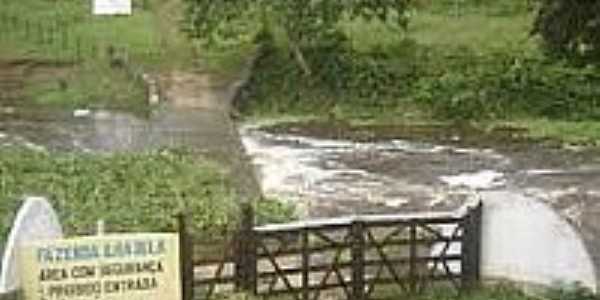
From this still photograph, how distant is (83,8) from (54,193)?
741 inches

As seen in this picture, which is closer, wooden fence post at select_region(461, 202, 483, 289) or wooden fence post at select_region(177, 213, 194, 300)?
wooden fence post at select_region(177, 213, 194, 300)

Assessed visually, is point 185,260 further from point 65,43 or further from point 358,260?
point 65,43

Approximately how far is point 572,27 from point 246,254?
11.1m

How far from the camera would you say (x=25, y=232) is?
13430 millimetres

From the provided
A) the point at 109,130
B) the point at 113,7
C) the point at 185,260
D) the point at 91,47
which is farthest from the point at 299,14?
the point at 185,260

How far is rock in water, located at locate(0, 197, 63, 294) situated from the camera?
13.1 metres

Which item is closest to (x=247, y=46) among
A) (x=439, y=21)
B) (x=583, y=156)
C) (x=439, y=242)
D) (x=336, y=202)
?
(x=439, y=21)

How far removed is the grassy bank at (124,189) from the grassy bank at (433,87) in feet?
23.5

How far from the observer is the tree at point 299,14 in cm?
3156

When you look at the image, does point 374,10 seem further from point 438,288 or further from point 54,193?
point 438,288

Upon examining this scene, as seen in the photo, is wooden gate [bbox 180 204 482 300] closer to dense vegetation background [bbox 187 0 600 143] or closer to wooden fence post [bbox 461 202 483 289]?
wooden fence post [bbox 461 202 483 289]

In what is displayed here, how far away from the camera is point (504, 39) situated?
3612 centimetres

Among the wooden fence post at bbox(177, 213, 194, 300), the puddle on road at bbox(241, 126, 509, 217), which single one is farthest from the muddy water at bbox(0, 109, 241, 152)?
the wooden fence post at bbox(177, 213, 194, 300)

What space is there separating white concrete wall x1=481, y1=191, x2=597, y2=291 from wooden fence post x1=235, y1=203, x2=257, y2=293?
2.93 metres
